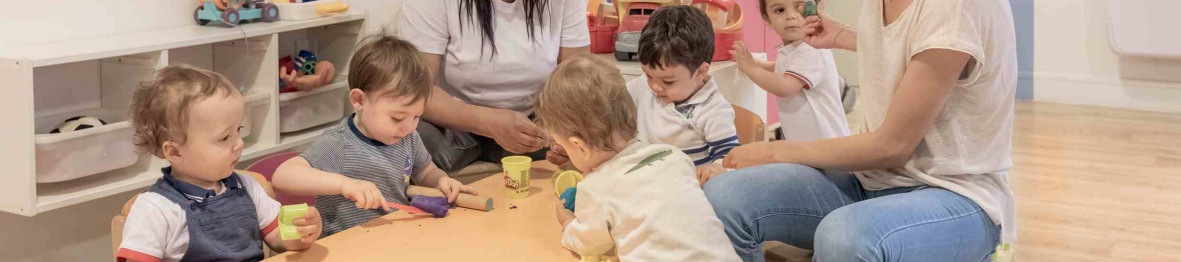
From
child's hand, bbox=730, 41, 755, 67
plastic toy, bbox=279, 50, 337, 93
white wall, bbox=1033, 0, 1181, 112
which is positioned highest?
child's hand, bbox=730, 41, 755, 67

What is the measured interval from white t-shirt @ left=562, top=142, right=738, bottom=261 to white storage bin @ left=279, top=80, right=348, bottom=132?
131 centimetres

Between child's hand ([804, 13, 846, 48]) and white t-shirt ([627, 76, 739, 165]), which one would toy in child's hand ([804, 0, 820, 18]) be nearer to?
child's hand ([804, 13, 846, 48])

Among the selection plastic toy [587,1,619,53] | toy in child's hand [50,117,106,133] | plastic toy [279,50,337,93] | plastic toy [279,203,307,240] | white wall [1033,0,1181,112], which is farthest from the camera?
white wall [1033,0,1181,112]

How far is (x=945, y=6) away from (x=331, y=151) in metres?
1.10

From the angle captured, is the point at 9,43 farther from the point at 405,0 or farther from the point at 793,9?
the point at 793,9

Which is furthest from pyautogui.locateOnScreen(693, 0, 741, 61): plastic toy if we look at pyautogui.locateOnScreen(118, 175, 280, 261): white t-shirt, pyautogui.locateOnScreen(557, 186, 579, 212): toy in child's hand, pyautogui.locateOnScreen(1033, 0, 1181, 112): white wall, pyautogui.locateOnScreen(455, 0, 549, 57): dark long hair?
pyautogui.locateOnScreen(1033, 0, 1181, 112): white wall

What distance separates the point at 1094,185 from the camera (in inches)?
144

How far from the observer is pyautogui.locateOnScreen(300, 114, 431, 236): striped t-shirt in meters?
2.06

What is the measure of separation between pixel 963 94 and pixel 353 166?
1.08 meters

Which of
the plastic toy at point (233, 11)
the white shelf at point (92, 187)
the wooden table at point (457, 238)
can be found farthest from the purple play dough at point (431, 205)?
the plastic toy at point (233, 11)

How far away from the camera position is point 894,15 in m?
1.91

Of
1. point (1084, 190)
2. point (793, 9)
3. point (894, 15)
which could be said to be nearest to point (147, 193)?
point (894, 15)

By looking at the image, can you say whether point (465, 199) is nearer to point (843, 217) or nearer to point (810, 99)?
point (843, 217)

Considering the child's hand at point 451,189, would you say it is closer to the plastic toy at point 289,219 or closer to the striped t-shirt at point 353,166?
the striped t-shirt at point 353,166
